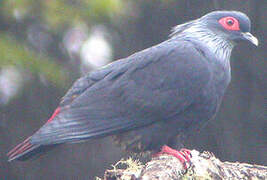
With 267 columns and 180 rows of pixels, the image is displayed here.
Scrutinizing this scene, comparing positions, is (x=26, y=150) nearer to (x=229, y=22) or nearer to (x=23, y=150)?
(x=23, y=150)

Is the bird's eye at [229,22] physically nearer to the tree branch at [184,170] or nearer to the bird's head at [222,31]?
the bird's head at [222,31]

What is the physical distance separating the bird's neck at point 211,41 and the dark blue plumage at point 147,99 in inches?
3.1

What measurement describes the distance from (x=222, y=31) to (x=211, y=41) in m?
0.16

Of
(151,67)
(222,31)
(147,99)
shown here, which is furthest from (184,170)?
(222,31)

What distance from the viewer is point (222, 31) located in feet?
20.8

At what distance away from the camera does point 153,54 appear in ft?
19.4

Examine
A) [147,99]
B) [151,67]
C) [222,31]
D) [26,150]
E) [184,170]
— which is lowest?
[184,170]

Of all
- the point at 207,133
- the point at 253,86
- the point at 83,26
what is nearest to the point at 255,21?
the point at 253,86

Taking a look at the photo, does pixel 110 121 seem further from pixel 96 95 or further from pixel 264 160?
pixel 264 160

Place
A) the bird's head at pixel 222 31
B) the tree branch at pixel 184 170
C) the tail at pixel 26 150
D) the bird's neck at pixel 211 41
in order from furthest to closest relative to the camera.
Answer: the bird's head at pixel 222 31
the bird's neck at pixel 211 41
the tail at pixel 26 150
the tree branch at pixel 184 170

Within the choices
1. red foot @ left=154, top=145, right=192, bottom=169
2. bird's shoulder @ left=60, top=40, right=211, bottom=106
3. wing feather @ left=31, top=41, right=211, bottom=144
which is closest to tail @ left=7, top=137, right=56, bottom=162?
wing feather @ left=31, top=41, right=211, bottom=144

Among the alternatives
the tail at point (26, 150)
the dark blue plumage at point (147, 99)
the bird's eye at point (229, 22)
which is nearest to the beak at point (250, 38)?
the bird's eye at point (229, 22)

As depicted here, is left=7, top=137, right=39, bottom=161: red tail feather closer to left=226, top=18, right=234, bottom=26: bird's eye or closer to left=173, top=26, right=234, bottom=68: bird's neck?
left=173, top=26, right=234, bottom=68: bird's neck

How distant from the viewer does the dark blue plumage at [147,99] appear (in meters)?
5.70
